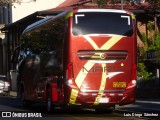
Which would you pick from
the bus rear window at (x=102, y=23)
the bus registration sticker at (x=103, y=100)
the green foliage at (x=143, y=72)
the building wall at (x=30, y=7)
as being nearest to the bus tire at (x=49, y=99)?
the bus registration sticker at (x=103, y=100)

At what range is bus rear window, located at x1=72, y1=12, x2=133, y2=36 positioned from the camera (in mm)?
19047

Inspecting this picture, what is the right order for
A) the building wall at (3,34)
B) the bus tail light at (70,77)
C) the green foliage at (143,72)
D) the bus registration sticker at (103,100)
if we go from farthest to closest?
the building wall at (3,34) < the green foliage at (143,72) < the bus registration sticker at (103,100) < the bus tail light at (70,77)

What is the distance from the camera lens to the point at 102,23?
19.3 metres

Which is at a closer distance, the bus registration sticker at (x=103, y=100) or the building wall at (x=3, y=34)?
the bus registration sticker at (x=103, y=100)

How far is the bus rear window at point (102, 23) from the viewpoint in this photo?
1905cm

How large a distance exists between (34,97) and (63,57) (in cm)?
454

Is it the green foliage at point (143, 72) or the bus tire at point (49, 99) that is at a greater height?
the bus tire at point (49, 99)

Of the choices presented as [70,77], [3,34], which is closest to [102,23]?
[70,77]

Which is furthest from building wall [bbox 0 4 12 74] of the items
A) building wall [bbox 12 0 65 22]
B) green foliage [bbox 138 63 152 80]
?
green foliage [bbox 138 63 152 80]

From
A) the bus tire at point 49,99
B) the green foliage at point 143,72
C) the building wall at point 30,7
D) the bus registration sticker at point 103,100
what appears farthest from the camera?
the building wall at point 30,7

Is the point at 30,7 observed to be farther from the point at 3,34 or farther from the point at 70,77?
the point at 70,77

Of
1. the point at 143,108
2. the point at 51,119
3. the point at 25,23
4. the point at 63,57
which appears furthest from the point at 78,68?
the point at 25,23

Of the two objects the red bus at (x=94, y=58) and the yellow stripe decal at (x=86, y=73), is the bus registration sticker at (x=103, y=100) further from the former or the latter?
the yellow stripe decal at (x=86, y=73)

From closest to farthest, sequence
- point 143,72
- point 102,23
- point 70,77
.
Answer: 1. point 70,77
2. point 102,23
3. point 143,72
